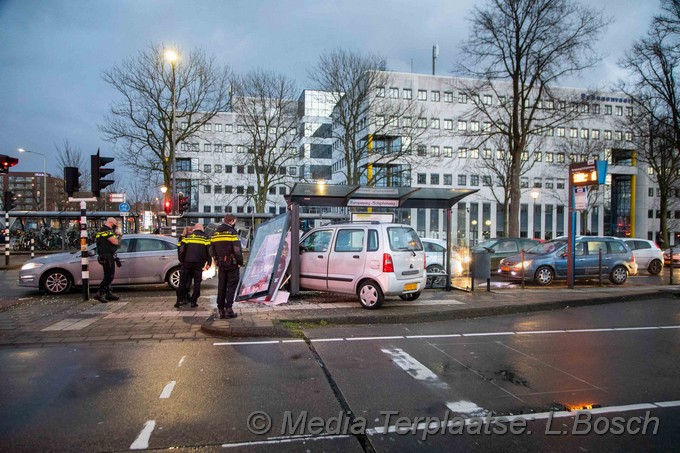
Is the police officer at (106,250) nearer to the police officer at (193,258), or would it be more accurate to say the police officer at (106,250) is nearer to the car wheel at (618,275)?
the police officer at (193,258)

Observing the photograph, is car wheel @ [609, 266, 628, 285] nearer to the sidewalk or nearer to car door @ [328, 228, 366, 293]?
the sidewalk

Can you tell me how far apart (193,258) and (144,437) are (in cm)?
621

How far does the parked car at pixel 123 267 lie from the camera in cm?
1146

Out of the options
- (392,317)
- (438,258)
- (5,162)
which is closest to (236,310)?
(392,317)

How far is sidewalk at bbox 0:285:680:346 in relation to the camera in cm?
714

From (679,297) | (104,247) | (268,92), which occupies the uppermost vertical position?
(268,92)

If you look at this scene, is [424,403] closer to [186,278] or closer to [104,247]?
[186,278]

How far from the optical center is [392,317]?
8.36 meters

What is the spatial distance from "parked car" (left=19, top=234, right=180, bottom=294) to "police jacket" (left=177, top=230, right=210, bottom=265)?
3161mm

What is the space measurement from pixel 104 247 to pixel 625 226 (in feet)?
245

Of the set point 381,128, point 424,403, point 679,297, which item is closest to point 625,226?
point 381,128

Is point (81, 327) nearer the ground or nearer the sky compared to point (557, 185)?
nearer the ground

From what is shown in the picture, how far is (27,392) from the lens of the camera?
15.0 feet

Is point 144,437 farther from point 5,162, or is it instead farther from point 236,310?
point 5,162
